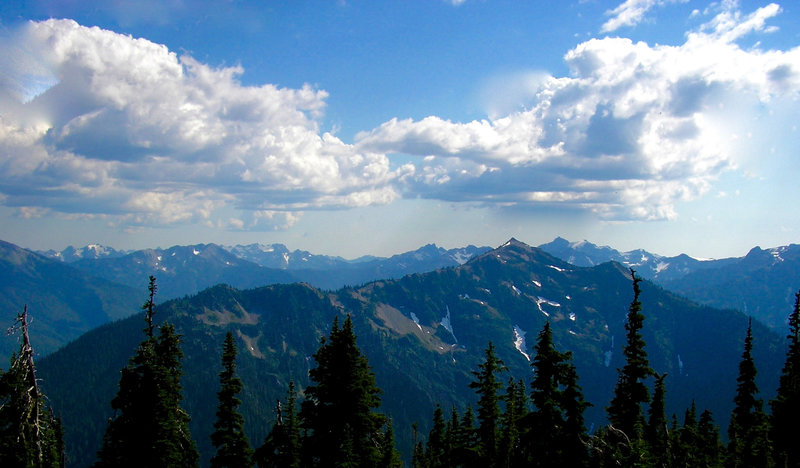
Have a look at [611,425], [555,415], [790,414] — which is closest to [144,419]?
[555,415]

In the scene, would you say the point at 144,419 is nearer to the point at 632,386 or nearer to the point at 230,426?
the point at 230,426

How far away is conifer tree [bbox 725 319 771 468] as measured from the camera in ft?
134

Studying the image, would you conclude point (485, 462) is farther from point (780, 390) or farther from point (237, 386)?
point (780, 390)

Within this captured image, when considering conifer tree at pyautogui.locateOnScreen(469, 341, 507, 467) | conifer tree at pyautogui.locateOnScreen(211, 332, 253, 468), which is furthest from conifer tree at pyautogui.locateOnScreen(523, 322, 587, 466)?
conifer tree at pyautogui.locateOnScreen(211, 332, 253, 468)

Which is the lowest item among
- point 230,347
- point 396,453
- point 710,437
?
point 710,437

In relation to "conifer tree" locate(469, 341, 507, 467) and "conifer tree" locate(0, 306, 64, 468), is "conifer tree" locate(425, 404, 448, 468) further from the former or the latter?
"conifer tree" locate(0, 306, 64, 468)

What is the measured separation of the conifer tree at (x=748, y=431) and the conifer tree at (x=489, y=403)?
55.0 feet

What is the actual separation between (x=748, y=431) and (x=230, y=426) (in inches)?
1744

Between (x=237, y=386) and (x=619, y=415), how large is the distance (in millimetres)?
30438

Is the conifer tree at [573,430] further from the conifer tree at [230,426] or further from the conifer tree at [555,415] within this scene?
the conifer tree at [230,426]

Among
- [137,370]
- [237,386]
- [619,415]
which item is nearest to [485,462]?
[619,415]

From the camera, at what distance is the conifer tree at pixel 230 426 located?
46.1 m

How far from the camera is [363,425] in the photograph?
31.0 metres

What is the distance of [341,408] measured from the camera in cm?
3078
